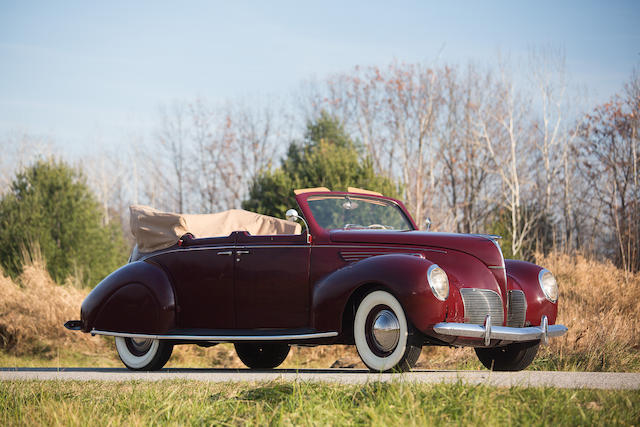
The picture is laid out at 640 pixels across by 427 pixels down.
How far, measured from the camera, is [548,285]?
7.15 metres

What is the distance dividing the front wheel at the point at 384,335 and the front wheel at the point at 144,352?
2446 mm

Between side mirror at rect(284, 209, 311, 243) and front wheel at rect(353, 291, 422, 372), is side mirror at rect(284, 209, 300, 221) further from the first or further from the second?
front wheel at rect(353, 291, 422, 372)

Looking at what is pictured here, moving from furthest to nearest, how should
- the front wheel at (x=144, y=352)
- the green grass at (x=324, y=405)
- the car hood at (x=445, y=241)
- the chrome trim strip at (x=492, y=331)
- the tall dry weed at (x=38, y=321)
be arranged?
1. the tall dry weed at (x=38, y=321)
2. the front wheel at (x=144, y=352)
3. the car hood at (x=445, y=241)
4. the chrome trim strip at (x=492, y=331)
5. the green grass at (x=324, y=405)

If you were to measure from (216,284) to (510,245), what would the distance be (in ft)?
69.9

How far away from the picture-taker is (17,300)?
48.7ft

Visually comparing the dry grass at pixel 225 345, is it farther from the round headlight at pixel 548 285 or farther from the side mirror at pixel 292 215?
the side mirror at pixel 292 215

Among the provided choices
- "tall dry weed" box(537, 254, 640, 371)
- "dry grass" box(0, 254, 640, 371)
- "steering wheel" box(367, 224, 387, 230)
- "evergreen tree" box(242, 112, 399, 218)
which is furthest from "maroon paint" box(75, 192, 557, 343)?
"evergreen tree" box(242, 112, 399, 218)

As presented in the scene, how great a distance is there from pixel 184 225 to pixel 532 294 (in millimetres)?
3782

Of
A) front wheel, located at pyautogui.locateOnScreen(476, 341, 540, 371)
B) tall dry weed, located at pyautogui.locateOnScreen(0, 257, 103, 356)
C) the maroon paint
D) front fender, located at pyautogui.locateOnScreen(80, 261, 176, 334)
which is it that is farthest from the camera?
tall dry weed, located at pyautogui.locateOnScreen(0, 257, 103, 356)

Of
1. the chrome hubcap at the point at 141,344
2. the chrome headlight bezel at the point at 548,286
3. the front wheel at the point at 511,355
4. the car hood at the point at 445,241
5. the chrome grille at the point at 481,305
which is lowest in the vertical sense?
the chrome hubcap at the point at 141,344

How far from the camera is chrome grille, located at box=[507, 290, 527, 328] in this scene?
6.82 m

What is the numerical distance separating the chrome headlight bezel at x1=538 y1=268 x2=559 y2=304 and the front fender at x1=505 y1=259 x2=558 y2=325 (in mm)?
39

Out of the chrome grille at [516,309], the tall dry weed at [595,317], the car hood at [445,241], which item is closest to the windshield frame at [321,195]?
the car hood at [445,241]

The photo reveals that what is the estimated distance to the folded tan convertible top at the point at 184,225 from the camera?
824 cm
